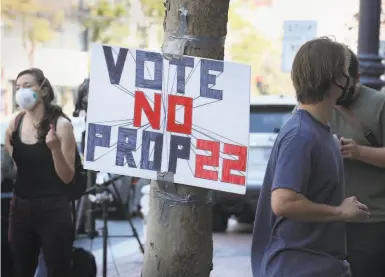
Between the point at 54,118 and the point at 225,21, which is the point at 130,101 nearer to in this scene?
the point at 225,21

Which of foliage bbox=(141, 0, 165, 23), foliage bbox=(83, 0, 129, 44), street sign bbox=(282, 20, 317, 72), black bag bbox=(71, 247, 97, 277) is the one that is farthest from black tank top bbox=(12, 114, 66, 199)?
foliage bbox=(83, 0, 129, 44)

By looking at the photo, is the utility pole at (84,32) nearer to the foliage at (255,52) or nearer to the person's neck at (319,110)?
the foliage at (255,52)

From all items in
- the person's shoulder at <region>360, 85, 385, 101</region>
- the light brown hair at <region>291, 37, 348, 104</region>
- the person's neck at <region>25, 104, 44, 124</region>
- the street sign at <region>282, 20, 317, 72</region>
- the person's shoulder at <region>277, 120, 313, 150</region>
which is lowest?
the person's neck at <region>25, 104, 44, 124</region>

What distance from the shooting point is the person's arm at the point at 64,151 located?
15.1ft

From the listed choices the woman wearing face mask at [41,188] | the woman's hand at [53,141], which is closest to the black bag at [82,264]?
the woman wearing face mask at [41,188]

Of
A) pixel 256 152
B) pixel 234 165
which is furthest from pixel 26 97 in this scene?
pixel 256 152

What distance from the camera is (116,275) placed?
7660 millimetres

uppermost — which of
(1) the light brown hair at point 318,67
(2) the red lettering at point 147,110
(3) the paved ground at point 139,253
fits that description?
(1) the light brown hair at point 318,67

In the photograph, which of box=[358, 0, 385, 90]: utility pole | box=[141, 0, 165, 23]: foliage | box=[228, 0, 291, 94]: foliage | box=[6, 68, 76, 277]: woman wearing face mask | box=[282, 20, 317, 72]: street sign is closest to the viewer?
box=[6, 68, 76, 277]: woman wearing face mask

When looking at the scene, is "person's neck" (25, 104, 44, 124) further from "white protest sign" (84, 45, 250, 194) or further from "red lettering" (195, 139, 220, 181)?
"red lettering" (195, 139, 220, 181)

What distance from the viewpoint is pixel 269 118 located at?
35.3 ft

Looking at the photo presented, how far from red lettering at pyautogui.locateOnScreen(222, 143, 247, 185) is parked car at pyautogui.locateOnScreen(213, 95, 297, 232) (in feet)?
25.3

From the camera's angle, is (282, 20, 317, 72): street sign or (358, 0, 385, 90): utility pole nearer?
(358, 0, 385, 90): utility pole

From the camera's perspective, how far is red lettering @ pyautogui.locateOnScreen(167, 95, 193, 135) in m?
2.79
